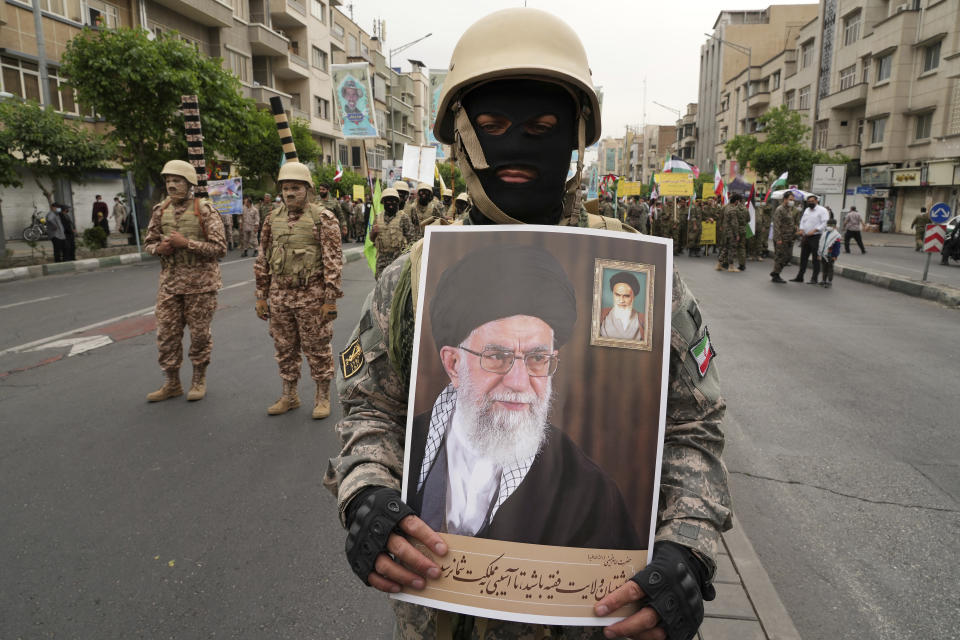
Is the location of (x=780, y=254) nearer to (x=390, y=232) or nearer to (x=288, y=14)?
(x=390, y=232)

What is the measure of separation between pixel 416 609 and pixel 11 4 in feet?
88.7

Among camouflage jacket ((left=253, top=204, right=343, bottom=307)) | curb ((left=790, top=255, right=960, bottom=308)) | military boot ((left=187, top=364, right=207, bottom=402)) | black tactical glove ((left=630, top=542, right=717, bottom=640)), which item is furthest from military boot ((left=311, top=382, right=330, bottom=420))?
curb ((left=790, top=255, right=960, bottom=308))

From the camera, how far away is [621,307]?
3.60 ft

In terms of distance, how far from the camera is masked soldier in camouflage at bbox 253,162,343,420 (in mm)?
4926

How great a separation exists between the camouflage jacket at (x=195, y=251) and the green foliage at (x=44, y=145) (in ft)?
39.3

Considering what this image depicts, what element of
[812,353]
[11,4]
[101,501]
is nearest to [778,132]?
[812,353]

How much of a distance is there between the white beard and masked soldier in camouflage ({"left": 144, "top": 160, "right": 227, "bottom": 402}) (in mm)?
4714

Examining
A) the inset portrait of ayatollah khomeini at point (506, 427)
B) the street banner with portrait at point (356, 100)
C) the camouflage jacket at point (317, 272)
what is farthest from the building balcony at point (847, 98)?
A: the inset portrait of ayatollah khomeini at point (506, 427)

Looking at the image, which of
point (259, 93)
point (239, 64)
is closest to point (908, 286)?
point (259, 93)

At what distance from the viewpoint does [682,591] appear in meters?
1.05

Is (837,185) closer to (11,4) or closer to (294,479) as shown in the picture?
(294,479)

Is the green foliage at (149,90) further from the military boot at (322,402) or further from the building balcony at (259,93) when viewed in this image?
the military boot at (322,402)

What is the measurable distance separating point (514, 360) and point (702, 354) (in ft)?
1.43

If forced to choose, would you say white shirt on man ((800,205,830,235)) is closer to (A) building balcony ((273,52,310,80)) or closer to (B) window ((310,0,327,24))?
(A) building balcony ((273,52,310,80))
